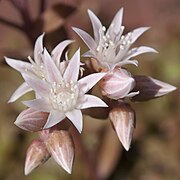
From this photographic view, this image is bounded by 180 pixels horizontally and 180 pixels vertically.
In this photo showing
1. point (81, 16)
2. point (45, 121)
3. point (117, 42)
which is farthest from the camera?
point (81, 16)

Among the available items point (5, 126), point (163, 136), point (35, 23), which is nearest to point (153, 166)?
point (163, 136)

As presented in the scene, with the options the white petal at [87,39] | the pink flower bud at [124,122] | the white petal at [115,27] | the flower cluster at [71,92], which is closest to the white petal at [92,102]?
Answer: the flower cluster at [71,92]

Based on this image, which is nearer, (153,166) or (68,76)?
(68,76)

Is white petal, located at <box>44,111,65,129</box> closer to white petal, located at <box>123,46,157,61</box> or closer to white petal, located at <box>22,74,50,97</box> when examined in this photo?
white petal, located at <box>22,74,50,97</box>

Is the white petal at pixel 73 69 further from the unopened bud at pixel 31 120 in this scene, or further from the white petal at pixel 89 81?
the unopened bud at pixel 31 120

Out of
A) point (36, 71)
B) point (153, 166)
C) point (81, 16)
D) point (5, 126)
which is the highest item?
point (36, 71)

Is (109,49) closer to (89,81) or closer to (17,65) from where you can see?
(89,81)

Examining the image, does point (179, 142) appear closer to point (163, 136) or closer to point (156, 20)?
point (163, 136)
